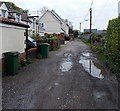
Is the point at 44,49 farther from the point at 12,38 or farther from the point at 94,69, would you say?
the point at 94,69

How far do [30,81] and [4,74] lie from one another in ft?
5.37

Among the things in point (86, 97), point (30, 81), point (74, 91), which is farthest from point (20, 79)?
point (86, 97)

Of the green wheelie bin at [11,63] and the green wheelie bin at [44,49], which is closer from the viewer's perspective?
the green wheelie bin at [11,63]

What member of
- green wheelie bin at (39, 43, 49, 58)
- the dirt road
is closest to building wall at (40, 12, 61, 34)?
green wheelie bin at (39, 43, 49, 58)

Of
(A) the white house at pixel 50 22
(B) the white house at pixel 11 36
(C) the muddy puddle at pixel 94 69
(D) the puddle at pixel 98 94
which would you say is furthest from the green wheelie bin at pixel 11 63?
(A) the white house at pixel 50 22

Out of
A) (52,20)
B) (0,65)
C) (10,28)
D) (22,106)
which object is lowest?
(22,106)

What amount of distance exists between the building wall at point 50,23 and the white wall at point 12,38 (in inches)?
1487

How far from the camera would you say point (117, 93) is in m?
6.12

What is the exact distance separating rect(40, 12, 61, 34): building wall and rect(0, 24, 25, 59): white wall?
3778 centimetres

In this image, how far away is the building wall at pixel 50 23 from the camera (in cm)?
4834

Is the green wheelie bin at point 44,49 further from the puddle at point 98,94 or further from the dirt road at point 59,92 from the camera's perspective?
the puddle at point 98,94

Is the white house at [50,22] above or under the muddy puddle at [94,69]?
above

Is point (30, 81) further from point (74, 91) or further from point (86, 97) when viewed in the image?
point (86, 97)

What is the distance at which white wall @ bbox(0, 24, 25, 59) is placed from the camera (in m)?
8.83
